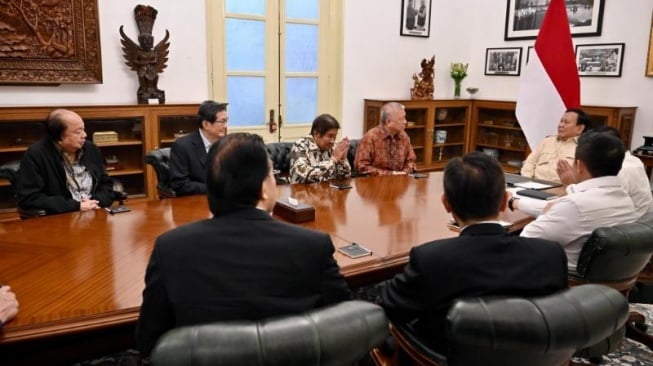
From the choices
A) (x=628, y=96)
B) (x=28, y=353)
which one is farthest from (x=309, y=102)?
(x=28, y=353)

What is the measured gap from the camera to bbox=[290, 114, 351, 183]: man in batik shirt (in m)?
3.32

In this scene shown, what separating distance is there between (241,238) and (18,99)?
13.0 ft

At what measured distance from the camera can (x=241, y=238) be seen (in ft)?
3.89

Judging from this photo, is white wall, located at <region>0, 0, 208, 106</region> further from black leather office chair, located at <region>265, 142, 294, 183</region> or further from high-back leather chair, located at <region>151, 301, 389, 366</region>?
high-back leather chair, located at <region>151, 301, 389, 366</region>

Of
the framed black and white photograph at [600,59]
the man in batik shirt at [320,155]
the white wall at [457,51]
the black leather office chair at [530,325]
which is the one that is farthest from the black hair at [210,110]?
the framed black and white photograph at [600,59]

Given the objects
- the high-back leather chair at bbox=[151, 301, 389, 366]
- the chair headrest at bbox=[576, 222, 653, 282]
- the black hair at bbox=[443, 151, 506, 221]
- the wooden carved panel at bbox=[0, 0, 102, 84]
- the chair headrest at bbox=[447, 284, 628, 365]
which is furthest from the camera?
the wooden carved panel at bbox=[0, 0, 102, 84]

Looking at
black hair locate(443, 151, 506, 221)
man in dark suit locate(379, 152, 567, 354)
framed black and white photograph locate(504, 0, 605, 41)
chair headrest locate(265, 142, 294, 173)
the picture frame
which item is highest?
framed black and white photograph locate(504, 0, 605, 41)

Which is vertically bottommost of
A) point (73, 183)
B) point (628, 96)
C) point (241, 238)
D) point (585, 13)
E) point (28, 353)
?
point (28, 353)

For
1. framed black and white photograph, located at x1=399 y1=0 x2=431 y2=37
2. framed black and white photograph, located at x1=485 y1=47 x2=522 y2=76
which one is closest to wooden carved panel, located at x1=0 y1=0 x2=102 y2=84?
framed black and white photograph, located at x1=399 y1=0 x2=431 y2=37

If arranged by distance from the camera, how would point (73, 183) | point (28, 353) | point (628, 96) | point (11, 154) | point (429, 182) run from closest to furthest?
point (28, 353), point (73, 183), point (429, 182), point (11, 154), point (628, 96)

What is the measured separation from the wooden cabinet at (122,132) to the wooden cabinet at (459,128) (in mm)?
2449

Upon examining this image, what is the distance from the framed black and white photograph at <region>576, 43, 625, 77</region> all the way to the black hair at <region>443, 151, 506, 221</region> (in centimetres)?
487

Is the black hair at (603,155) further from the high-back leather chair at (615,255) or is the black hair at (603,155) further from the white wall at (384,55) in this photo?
the white wall at (384,55)

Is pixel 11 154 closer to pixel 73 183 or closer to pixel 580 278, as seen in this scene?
pixel 73 183
